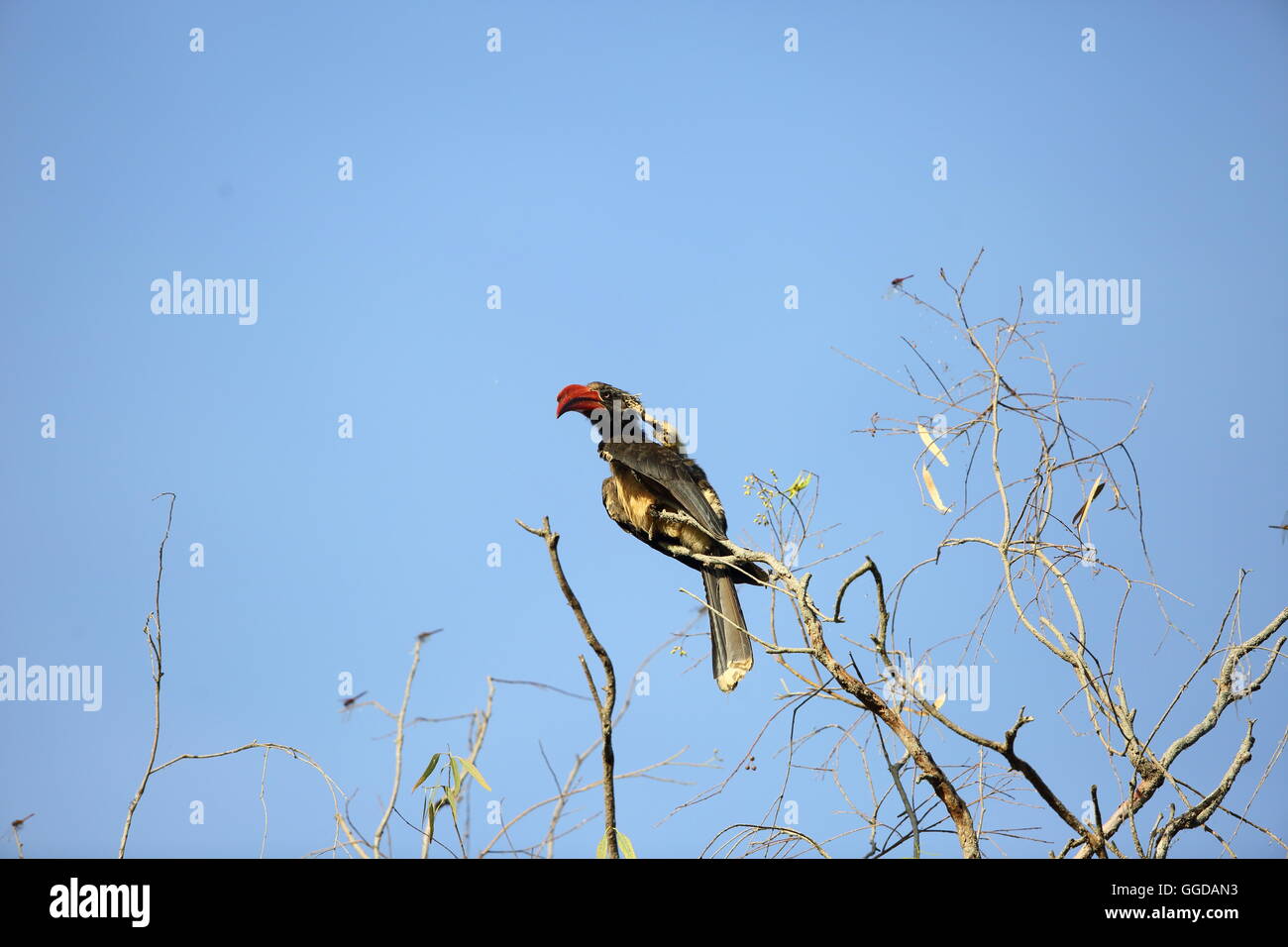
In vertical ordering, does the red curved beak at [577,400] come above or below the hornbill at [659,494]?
above

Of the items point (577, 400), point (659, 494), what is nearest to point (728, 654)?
point (659, 494)

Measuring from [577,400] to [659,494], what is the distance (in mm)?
666

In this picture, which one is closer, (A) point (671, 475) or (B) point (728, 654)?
(B) point (728, 654)

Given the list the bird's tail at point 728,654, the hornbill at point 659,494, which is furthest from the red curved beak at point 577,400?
the bird's tail at point 728,654

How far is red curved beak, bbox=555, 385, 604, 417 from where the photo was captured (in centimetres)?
497

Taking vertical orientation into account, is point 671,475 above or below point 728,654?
above

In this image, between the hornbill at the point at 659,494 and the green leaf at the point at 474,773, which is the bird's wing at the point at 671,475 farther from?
the green leaf at the point at 474,773

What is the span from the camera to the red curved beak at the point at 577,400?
4969 millimetres

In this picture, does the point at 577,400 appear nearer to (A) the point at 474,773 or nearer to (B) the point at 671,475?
(B) the point at 671,475

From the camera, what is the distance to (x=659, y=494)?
4.61m
